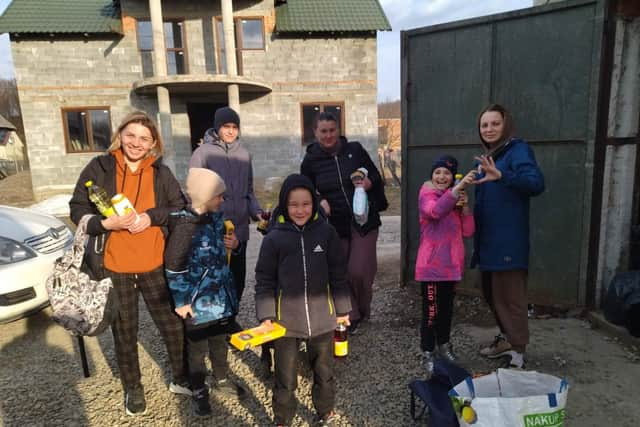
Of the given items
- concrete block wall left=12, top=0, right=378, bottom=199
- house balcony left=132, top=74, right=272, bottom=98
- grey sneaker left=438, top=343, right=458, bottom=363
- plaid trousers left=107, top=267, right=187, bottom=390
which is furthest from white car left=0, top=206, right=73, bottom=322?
concrete block wall left=12, top=0, right=378, bottom=199

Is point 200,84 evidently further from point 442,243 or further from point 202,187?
point 442,243

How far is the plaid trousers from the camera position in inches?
98.8

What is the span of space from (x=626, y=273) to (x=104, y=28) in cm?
1429

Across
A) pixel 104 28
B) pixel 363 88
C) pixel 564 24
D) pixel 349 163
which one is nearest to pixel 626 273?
pixel 564 24

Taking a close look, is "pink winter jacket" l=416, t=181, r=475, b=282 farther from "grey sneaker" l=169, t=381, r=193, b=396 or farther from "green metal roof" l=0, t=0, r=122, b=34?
"green metal roof" l=0, t=0, r=122, b=34

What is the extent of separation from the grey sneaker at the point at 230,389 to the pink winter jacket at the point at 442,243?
1490mm

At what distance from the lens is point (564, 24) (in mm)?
3561

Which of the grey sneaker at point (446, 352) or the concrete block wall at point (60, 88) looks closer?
the grey sneaker at point (446, 352)

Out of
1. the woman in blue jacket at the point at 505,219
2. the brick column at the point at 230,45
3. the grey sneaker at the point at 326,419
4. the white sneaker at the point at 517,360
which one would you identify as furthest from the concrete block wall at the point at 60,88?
the white sneaker at the point at 517,360

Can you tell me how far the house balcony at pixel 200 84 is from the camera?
11.5 meters

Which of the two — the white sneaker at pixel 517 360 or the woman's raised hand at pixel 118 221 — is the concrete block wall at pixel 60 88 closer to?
the woman's raised hand at pixel 118 221

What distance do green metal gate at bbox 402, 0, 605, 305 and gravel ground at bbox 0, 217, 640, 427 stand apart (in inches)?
24.7

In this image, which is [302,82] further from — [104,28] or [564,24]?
[564,24]

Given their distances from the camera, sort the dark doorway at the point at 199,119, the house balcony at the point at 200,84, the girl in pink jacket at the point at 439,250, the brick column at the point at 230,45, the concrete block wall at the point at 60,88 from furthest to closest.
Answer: the dark doorway at the point at 199,119 < the concrete block wall at the point at 60,88 < the brick column at the point at 230,45 < the house balcony at the point at 200,84 < the girl in pink jacket at the point at 439,250
